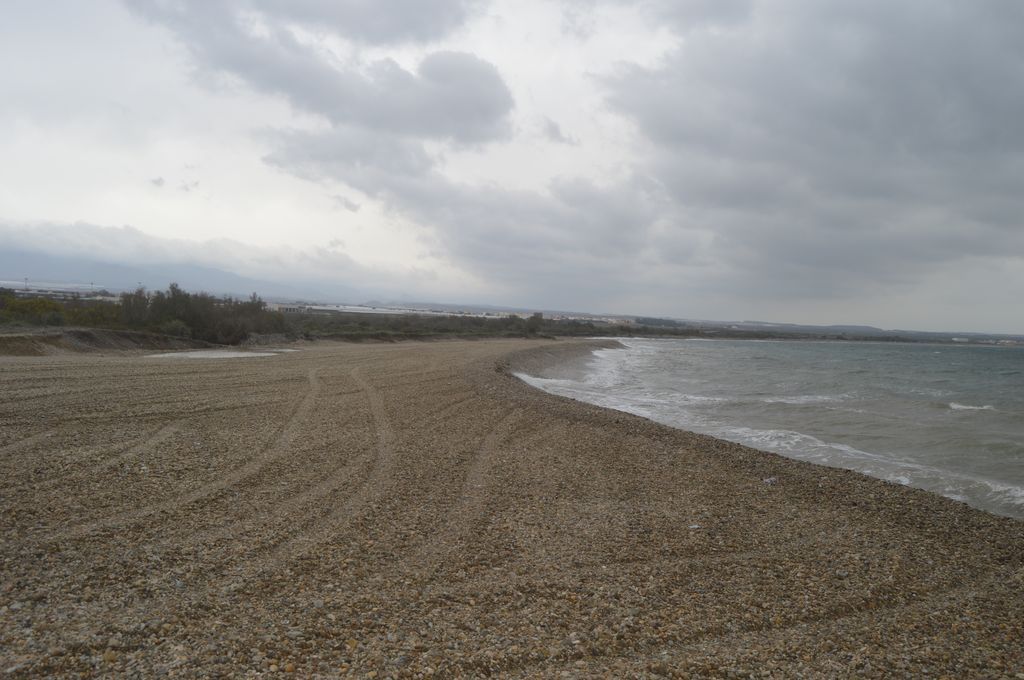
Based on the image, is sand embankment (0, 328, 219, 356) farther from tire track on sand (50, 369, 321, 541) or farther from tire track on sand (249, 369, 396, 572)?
tire track on sand (249, 369, 396, 572)

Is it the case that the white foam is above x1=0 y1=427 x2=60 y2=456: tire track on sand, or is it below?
below

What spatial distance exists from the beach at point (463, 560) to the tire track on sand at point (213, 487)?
5 centimetres

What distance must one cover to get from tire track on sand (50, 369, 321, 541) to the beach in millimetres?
47

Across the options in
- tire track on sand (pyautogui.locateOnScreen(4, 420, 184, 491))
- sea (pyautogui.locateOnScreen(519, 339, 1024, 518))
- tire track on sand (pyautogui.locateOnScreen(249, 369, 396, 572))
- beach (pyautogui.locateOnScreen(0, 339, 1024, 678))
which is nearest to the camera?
beach (pyautogui.locateOnScreen(0, 339, 1024, 678))

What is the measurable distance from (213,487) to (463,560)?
3.31 m

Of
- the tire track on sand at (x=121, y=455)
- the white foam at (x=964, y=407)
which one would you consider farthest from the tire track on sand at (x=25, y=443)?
the white foam at (x=964, y=407)

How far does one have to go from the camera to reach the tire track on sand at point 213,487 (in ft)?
16.8

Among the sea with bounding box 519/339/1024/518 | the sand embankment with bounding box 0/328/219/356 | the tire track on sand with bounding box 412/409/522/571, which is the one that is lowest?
the sea with bounding box 519/339/1024/518

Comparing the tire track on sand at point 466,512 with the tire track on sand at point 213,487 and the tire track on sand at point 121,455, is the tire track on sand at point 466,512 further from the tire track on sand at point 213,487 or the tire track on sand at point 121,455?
the tire track on sand at point 121,455

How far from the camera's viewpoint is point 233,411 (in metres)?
11.1

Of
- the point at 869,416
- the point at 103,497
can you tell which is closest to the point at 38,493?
the point at 103,497

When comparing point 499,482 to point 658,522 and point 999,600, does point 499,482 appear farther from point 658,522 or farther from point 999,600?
point 999,600

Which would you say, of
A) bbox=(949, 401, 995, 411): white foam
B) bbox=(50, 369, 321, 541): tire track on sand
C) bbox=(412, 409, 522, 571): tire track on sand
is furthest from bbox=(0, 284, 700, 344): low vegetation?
bbox=(949, 401, 995, 411): white foam

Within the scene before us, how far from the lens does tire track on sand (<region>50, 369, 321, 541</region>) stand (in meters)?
5.12
